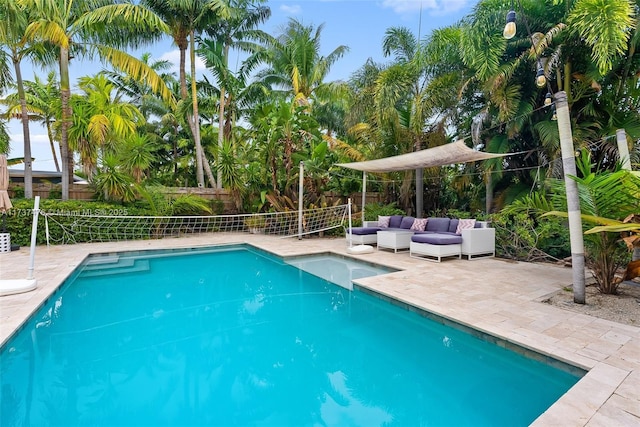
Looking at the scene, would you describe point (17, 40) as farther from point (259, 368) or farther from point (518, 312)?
point (518, 312)

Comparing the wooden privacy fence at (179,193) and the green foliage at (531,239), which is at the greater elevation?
the wooden privacy fence at (179,193)

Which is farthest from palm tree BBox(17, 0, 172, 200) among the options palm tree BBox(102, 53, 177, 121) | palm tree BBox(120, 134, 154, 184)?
palm tree BBox(102, 53, 177, 121)

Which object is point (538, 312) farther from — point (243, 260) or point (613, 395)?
point (243, 260)

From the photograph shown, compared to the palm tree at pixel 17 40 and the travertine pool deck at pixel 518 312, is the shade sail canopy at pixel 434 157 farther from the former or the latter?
the palm tree at pixel 17 40

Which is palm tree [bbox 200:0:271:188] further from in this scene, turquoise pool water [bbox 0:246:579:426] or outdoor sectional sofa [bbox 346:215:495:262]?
turquoise pool water [bbox 0:246:579:426]

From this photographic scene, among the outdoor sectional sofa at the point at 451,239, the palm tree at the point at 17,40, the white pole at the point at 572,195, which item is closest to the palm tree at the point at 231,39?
the palm tree at the point at 17,40

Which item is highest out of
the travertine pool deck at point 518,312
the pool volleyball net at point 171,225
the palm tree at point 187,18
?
the palm tree at point 187,18

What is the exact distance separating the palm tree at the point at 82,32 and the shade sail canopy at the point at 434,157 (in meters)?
6.79

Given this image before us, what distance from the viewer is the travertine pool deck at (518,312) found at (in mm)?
2146

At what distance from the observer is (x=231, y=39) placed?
46.7ft

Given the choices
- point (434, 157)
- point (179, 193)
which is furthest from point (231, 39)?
point (434, 157)

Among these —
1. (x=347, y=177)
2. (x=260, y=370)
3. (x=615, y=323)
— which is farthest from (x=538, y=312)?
(x=347, y=177)

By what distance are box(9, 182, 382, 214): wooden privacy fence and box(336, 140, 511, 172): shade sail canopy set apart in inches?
118

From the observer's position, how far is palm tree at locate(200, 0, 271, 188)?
1320 centimetres
